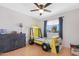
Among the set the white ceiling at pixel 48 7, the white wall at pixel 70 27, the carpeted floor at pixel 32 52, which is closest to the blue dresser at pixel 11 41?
the carpeted floor at pixel 32 52

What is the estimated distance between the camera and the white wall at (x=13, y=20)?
1052 mm

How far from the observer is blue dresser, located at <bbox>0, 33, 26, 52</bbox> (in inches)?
41.5

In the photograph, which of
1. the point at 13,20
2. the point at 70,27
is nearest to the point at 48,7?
the point at 70,27

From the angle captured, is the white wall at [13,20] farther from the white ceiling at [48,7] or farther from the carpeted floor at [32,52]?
the carpeted floor at [32,52]

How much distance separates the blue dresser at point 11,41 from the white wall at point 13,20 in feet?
0.28

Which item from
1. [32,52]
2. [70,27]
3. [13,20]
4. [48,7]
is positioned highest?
[48,7]

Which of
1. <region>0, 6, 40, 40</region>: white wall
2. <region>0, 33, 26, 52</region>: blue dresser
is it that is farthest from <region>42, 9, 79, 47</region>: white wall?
<region>0, 33, 26, 52</region>: blue dresser

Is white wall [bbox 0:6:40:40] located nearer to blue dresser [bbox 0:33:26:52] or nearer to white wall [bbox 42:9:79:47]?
blue dresser [bbox 0:33:26:52]

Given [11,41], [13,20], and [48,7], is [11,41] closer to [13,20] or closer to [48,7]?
[13,20]

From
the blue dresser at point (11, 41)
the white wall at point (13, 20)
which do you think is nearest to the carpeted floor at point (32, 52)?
the blue dresser at point (11, 41)

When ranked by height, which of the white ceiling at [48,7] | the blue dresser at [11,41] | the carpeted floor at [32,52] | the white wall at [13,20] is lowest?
the carpeted floor at [32,52]

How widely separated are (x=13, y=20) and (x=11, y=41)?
281mm

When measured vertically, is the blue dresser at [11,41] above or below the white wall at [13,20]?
below

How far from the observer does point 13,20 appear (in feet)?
3.62
